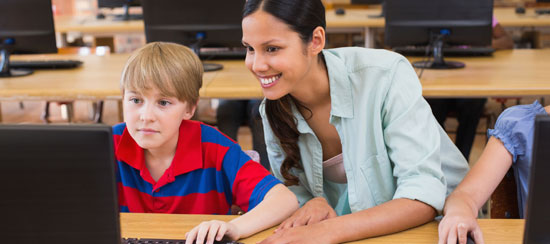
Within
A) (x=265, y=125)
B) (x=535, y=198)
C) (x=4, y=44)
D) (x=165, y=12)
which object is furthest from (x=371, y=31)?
(x=535, y=198)

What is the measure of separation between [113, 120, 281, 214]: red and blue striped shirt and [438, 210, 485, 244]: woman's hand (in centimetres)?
39

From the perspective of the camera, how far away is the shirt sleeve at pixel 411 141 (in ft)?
3.74

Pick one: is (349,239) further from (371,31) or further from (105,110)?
(105,110)

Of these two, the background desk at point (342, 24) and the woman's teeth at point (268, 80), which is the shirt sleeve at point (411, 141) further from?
the background desk at point (342, 24)

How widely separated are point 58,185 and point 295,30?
62 cm

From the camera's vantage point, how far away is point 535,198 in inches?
27.8

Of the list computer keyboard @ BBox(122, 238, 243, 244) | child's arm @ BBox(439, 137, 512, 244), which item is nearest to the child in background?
child's arm @ BBox(439, 137, 512, 244)

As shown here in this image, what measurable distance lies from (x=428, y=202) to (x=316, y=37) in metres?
0.40

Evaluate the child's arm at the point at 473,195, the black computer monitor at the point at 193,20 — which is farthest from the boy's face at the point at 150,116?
the black computer monitor at the point at 193,20

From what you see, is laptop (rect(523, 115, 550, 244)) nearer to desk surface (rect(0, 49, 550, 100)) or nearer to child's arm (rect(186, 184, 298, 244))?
child's arm (rect(186, 184, 298, 244))

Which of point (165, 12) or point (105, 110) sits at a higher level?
point (165, 12)

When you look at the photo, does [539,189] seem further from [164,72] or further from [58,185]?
[164,72]

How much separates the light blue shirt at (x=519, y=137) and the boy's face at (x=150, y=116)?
708 millimetres

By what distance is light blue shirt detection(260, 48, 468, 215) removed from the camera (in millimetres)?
1176
